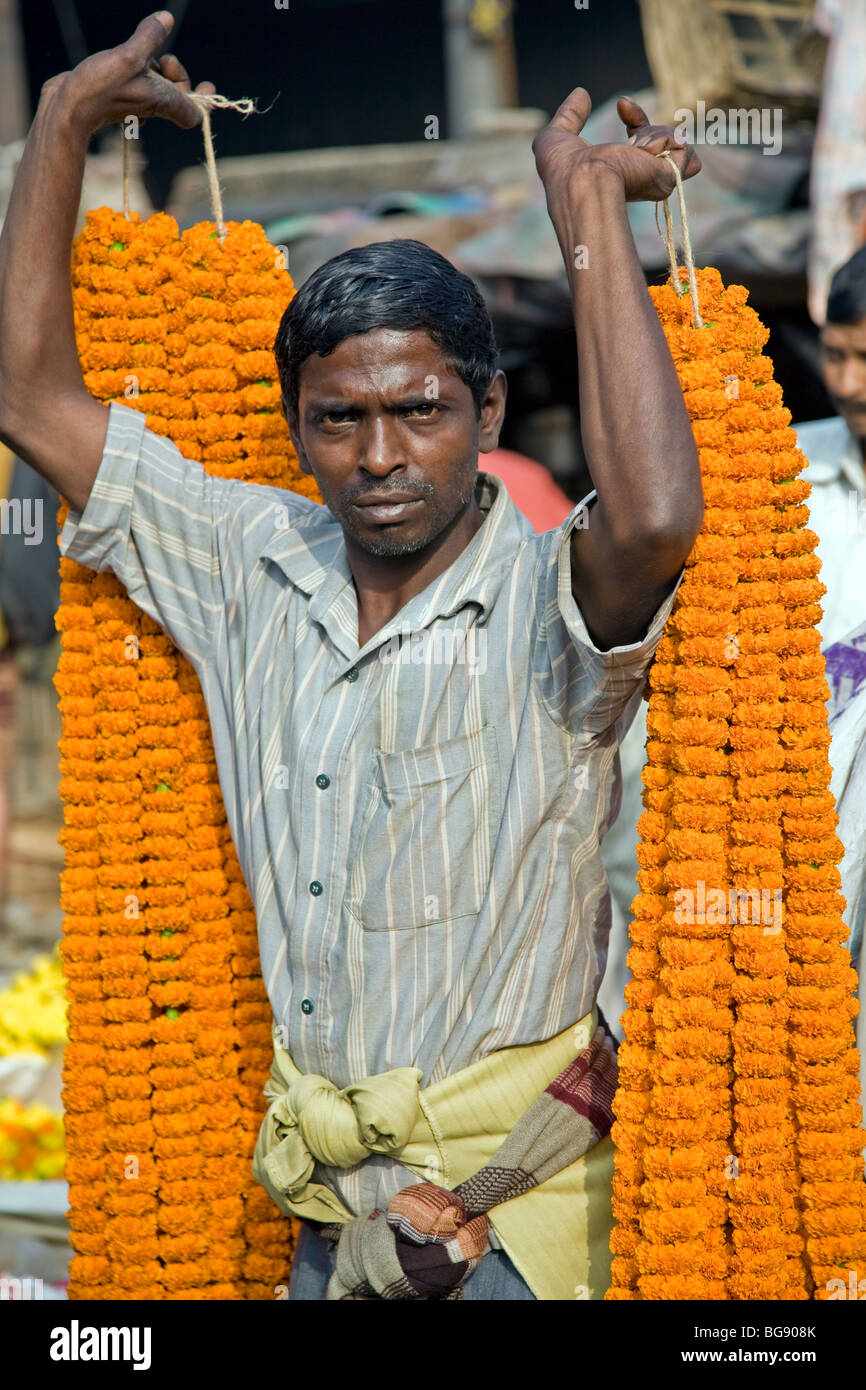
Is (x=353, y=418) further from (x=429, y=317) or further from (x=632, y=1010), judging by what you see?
(x=632, y=1010)

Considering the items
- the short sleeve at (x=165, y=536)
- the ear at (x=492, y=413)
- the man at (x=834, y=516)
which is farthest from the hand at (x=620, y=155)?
the man at (x=834, y=516)

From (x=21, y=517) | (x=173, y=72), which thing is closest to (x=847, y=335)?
(x=173, y=72)

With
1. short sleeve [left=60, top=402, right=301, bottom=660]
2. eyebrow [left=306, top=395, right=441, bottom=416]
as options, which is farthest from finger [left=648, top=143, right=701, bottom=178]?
short sleeve [left=60, top=402, right=301, bottom=660]

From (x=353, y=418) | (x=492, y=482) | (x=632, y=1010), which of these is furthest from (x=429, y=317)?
(x=632, y=1010)

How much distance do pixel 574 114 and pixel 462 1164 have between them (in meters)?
1.48

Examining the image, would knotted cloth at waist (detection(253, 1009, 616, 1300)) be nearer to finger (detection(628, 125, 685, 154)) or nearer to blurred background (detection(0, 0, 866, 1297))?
finger (detection(628, 125, 685, 154))

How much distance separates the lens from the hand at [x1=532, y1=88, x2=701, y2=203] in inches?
71.4

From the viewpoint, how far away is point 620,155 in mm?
1815

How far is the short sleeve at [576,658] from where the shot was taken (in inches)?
70.6
